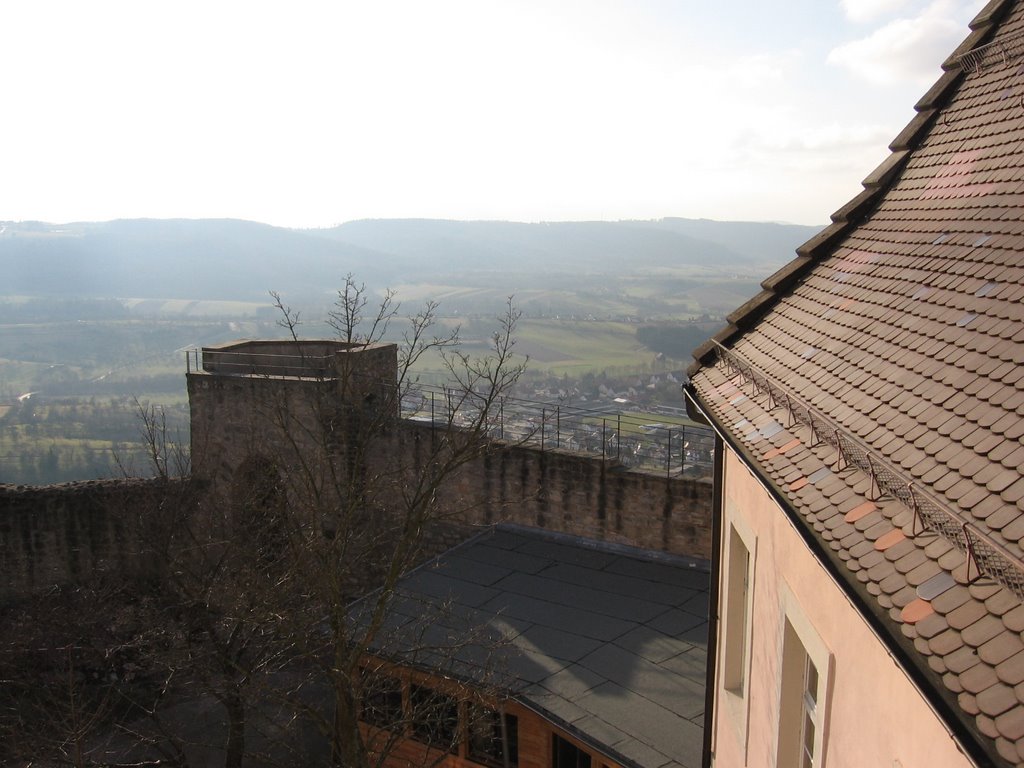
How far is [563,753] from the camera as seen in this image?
8.94m

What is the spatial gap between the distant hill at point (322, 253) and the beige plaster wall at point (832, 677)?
339ft

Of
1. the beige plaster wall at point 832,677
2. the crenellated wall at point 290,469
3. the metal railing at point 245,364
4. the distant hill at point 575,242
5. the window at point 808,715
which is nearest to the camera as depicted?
the beige plaster wall at point 832,677

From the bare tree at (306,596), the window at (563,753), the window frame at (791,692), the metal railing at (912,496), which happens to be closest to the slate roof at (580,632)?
the bare tree at (306,596)

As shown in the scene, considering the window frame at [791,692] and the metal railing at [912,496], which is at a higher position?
the metal railing at [912,496]

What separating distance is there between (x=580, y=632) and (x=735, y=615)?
3976mm

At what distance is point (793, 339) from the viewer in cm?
511

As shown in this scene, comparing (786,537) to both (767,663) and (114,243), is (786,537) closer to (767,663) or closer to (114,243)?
(767,663)

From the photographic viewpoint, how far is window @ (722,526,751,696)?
5.95 metres

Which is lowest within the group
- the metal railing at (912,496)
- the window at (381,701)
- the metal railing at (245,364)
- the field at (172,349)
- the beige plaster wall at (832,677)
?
the field at (172,349)

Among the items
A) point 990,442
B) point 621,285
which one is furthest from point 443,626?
point 621,285

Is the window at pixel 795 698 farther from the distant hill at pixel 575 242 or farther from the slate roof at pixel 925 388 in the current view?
the distant hill at pixel 575 242

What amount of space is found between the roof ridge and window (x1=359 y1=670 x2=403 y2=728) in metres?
5.13

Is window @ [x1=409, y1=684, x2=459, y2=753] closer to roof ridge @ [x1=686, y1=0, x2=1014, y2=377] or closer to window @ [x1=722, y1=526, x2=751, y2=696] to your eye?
window @ [x1=722, y1=526, x2=751, y2=696]

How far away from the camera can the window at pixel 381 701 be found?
928 centimetres
